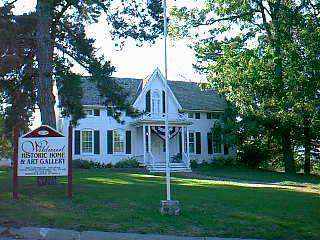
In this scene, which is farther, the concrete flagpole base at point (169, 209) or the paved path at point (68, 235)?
the concrete flagpole base at point (169, 209)

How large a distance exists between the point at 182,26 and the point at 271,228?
24591mm

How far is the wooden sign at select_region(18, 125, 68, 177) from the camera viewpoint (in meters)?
12.0

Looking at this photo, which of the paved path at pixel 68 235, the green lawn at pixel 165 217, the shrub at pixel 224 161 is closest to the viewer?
the paved path at pixel 68 235

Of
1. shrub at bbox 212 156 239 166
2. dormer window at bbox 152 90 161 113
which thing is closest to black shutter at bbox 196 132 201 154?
shrub at bbox 212 156 239 166

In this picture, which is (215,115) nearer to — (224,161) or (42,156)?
(224,161)

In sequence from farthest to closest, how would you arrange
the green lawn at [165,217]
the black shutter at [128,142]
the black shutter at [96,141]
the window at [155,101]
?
the window at [155,101]
the black shutter at [128,142]
the black shutter at [96,141]
the green lawn at [165,217]

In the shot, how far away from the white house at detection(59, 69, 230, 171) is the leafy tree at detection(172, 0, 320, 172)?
5.12m

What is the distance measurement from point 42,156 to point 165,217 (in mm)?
4443

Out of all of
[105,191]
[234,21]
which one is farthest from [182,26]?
[105,191]

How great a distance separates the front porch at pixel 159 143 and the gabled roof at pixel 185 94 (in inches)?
98.3

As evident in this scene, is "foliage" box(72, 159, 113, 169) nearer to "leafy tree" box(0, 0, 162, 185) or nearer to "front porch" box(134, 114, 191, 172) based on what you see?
"front porch" box(134, 114, 191, 172)

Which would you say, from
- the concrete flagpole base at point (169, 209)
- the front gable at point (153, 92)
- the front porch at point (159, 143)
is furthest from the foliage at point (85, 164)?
the concrete flagpole base at point (169, 209)

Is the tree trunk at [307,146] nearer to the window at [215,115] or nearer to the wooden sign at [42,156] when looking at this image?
the window at [215,115]

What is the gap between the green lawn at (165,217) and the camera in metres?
8.59
